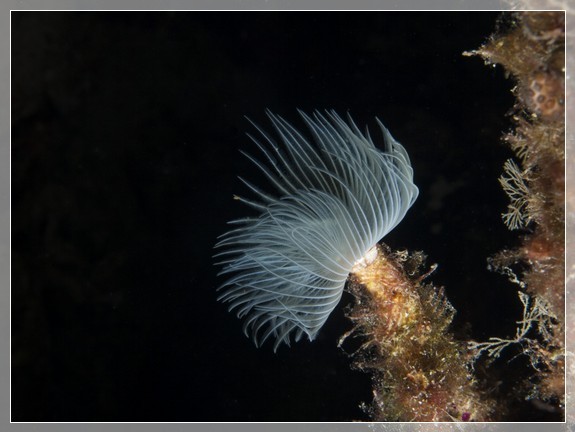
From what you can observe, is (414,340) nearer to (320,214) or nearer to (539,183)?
(320,214)

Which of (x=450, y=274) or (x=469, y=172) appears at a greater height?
(x=469, y=172)

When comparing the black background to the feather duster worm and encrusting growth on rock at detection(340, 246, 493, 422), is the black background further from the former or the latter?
the feather duster worm

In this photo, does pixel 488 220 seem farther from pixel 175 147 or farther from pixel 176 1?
pixel 176 1

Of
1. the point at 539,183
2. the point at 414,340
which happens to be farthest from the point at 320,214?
the point at 539,183

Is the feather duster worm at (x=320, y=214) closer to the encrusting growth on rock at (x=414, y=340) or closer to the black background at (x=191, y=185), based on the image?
the encrusting growth on rock at (x=414, y=340)

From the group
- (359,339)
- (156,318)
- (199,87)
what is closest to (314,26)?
(199,87)

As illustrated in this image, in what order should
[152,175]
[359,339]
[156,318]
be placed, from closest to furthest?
1. [359,339]
2. [152,175]
3. [156,318]

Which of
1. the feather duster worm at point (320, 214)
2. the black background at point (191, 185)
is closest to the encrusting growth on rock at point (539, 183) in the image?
the black background at point (191, 185)
